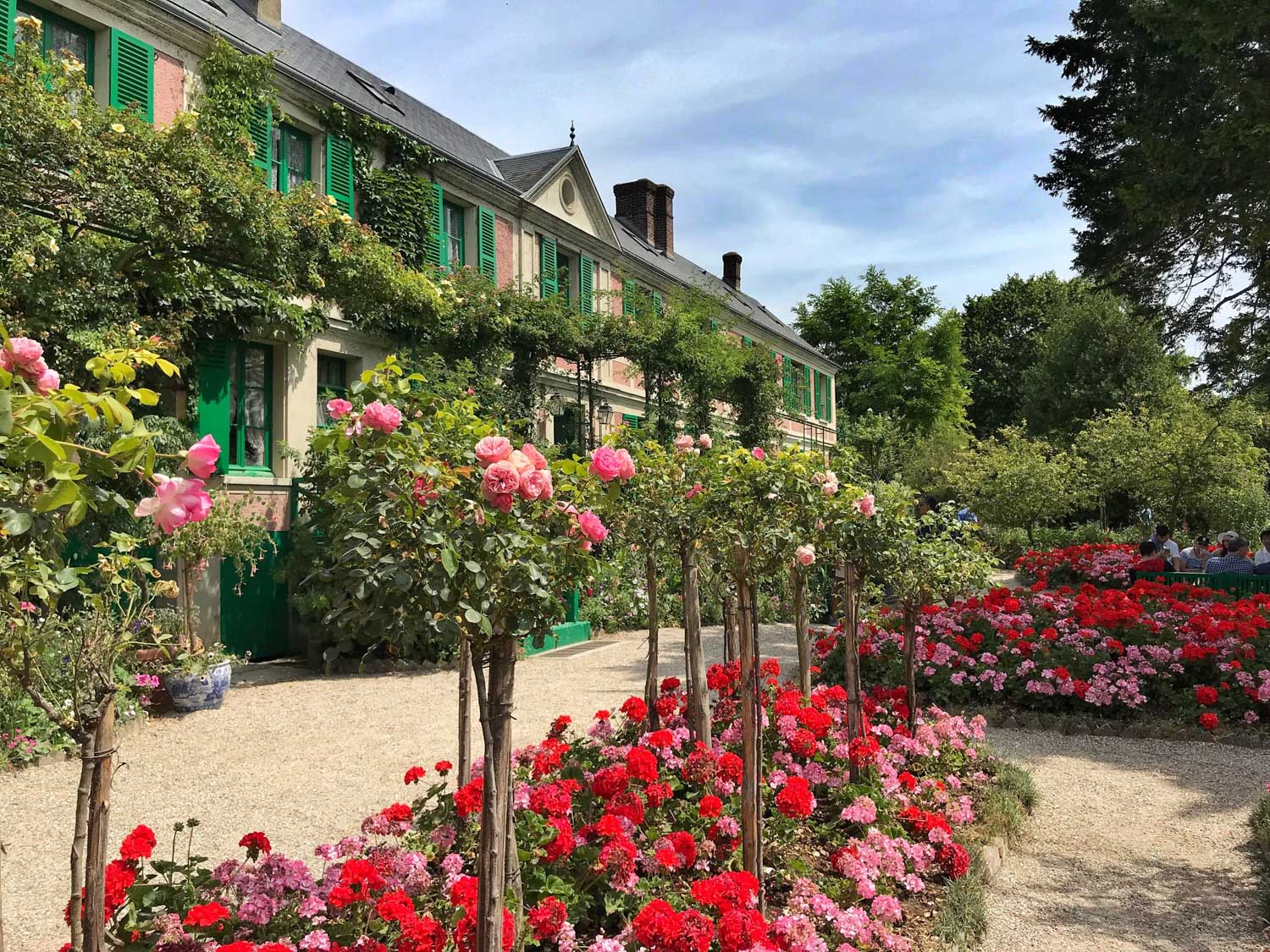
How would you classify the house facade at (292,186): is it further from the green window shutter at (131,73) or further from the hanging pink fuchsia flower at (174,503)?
the hanging pink fuchsia flower at (174,503)

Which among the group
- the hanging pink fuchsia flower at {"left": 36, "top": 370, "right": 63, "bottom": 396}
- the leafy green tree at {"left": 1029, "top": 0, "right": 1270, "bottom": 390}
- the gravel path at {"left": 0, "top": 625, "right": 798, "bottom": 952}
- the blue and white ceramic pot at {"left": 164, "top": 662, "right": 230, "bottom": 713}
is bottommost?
the gravel path at {"left": 0, "top": 625, "right": 798, "bottom": 952}

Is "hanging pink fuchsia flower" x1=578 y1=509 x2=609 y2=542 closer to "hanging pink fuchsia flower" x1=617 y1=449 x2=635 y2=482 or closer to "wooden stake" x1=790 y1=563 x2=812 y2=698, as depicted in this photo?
"hanging pink fuchsia flower" x1=617 y1=449 x2=635 y2=482

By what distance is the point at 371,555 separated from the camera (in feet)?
7.23

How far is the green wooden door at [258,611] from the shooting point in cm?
958

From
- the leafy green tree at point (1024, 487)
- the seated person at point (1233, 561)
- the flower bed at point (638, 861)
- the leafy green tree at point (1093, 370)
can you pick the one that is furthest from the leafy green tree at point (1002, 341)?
the flower bed at point (638, 861)

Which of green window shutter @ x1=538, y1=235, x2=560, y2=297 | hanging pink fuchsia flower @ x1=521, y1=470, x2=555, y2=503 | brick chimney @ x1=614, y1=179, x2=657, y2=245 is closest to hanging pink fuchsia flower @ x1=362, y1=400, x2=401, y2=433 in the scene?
hanging pink fuchsia flower @ x1=521, y1=470, x2=555, y2=503

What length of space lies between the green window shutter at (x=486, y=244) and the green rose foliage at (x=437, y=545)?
11.4m

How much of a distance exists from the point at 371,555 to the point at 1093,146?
44.9 ft

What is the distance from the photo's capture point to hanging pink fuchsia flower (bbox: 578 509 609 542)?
94.1 inches

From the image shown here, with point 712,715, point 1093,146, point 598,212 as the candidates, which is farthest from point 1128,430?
point 712,715

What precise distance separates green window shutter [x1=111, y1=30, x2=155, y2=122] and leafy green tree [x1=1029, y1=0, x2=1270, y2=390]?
10020 mm

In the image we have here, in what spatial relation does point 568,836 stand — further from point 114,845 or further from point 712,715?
point 114,845

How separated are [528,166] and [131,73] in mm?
7839

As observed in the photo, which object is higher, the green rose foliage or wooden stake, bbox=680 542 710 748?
the green rose foliage
